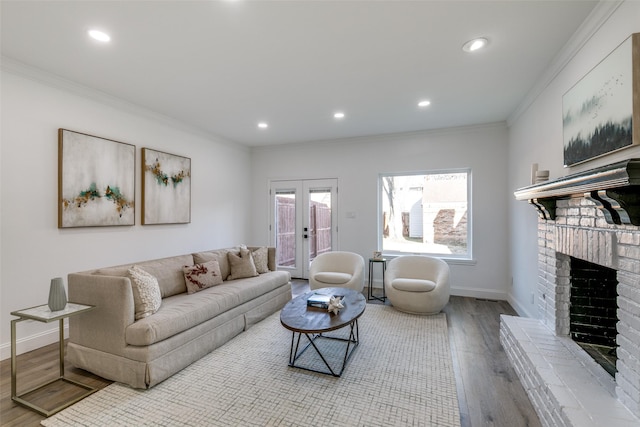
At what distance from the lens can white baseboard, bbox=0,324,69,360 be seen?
2615 millimetres

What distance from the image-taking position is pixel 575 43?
2.27 m

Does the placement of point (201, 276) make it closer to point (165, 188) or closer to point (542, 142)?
point (165, 188)

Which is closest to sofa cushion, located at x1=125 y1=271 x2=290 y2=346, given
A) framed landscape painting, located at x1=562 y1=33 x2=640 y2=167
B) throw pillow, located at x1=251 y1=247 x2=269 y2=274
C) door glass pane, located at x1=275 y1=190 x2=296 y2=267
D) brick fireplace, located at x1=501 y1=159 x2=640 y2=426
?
throw pillow, located at x1=251 y1=247 x2=269 y2=274

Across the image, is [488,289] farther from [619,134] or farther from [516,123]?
[619,134]

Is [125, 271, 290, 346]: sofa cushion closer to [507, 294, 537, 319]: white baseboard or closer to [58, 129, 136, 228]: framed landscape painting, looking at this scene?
[58, 129, 136, 228]: framed landscape painting

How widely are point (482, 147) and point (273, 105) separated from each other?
3.29m

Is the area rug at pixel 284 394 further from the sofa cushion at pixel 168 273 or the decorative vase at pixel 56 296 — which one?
the sofa cushion at pixel 168 273

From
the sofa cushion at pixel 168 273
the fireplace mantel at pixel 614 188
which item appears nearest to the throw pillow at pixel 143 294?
the sofa cushion at pixel 168 273

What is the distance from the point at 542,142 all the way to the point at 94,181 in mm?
4898

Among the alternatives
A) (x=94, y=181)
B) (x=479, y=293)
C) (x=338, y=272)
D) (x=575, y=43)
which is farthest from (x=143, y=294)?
(x=479, y=293)

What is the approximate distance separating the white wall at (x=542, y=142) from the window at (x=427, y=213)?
715mm

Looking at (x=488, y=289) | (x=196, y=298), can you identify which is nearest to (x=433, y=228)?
(x=488, y=289)

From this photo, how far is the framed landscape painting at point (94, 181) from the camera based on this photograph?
3008 mm

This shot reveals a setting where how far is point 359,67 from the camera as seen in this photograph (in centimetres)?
277
